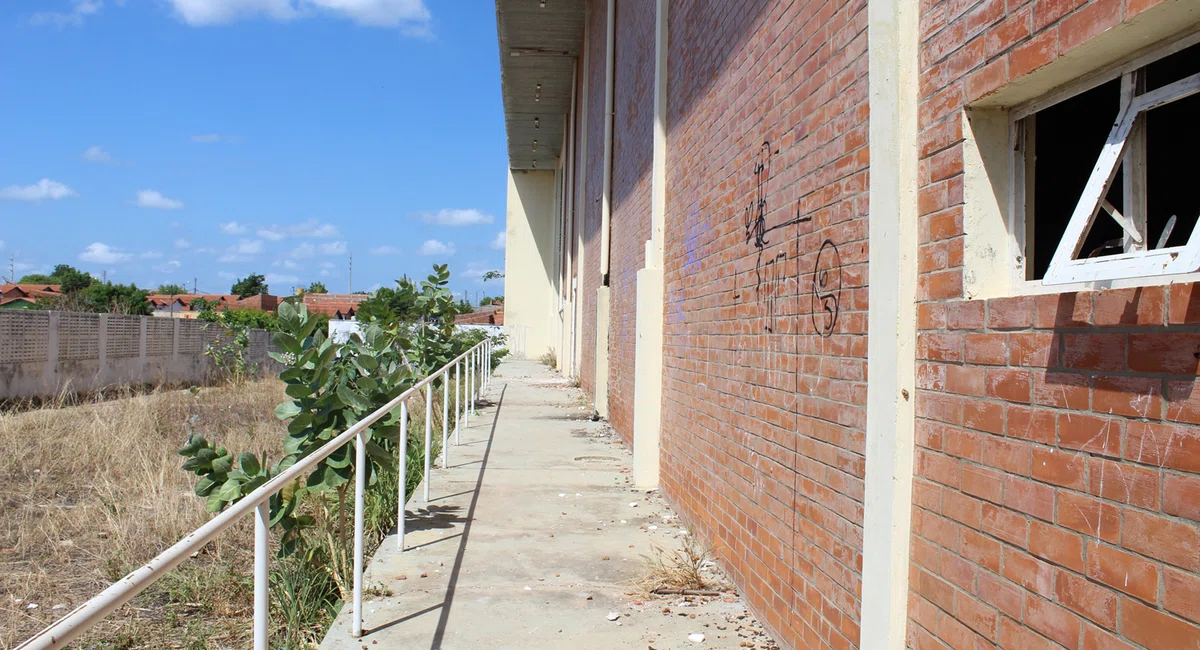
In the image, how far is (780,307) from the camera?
406cm

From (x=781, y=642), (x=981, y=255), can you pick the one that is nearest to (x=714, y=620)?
(x=781, y=642)

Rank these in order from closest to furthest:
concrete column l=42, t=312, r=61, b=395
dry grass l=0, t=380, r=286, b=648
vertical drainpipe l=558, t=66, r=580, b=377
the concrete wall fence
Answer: dry grass l=0, t=380, r=286, b=648
the concrete wall fence
concrete column l=42, t=312, r=61, b=395
vertical drainpipe l=558, t=66, r=580, b=377

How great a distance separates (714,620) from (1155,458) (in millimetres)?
2912

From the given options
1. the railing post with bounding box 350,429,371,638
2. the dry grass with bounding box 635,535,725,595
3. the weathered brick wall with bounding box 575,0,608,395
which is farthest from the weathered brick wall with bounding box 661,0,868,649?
the weathered brick wall with bounding box 575,0,608,395

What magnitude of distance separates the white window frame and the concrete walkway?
8.45 ft

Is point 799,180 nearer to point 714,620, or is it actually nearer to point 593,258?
point 714,620

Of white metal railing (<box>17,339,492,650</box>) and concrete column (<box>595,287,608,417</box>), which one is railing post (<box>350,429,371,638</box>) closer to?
white metal railing (<box>17,339,492,650</box>)

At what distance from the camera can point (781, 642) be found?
12.7ft

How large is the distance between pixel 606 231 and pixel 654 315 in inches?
232

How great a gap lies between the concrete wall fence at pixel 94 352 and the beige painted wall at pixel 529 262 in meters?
11.1

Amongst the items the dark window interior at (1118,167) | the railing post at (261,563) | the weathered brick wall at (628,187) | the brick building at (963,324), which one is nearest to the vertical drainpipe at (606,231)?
the weathered brick wall at (628,187)

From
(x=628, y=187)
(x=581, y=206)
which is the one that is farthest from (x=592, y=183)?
(x=628, y=187)

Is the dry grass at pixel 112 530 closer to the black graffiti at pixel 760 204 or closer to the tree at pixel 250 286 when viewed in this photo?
the black graffiti at pixel 760 204

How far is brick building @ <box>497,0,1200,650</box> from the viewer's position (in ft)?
5.89
